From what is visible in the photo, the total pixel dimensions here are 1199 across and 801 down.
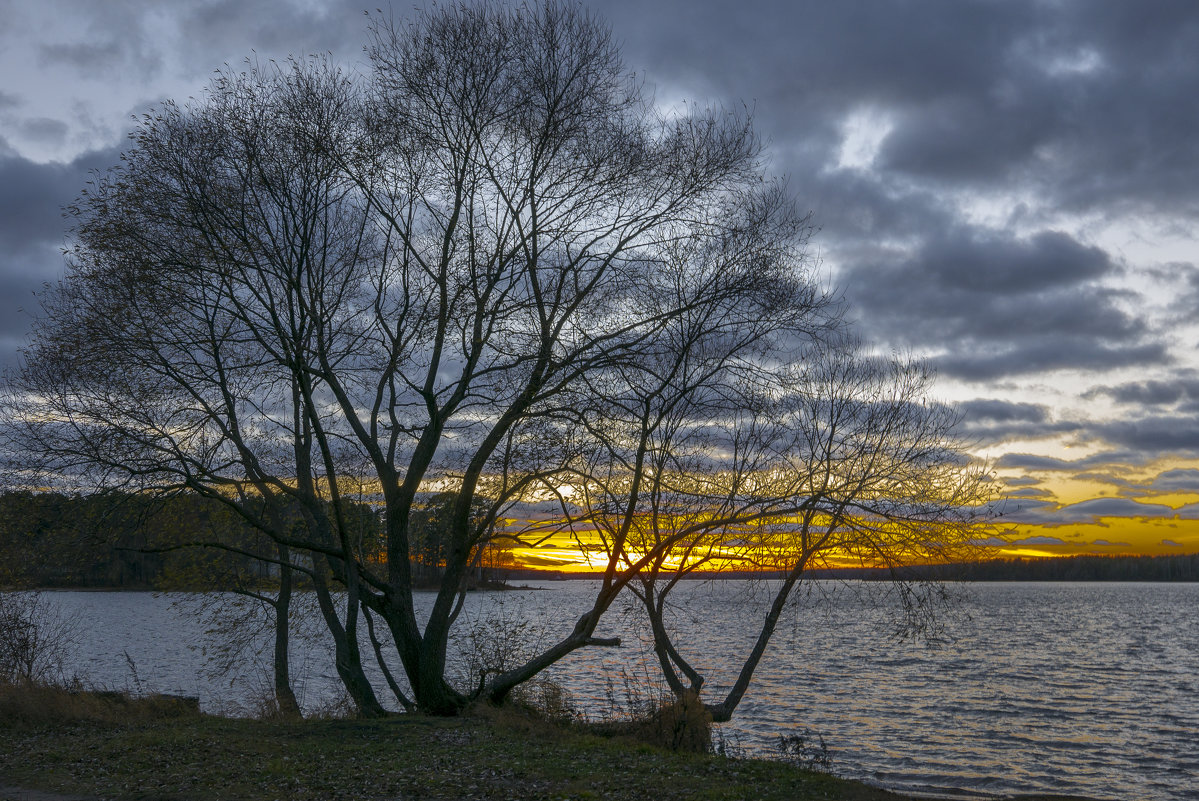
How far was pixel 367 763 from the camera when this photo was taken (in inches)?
497

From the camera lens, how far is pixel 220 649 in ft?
78.9

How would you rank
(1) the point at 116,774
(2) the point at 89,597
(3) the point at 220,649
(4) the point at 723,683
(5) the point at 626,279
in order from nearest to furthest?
(1) the point at 116,774, (5) the point at 626,279, (3) the point at 220,649, (4) the point at 723,683, (2) the point at 89,597

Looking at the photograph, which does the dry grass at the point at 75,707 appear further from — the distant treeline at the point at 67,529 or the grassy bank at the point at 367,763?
the distant treeline at the point at 67,529

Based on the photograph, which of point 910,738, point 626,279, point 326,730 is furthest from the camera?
point 910,738

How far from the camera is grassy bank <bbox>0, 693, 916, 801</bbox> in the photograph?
1113 cm

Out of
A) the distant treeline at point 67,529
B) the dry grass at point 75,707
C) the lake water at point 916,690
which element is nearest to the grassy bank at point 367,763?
the dry grass at point 75,707

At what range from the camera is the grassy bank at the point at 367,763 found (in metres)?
11.1

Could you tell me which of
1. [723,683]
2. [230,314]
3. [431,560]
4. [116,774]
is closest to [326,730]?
[116,774]

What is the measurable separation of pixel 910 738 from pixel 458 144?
22.3 meters

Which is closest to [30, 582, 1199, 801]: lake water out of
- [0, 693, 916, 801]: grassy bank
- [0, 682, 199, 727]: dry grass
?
[0, 682, 199, 727]: dry grass

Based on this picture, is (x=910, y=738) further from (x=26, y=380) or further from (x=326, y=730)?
(x=26, y=380)

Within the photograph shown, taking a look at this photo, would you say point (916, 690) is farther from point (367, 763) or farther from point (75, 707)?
point (75, 707)

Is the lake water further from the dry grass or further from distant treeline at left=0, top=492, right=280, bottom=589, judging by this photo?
distant treeline at left=0, top=492, right=280, bottom=589

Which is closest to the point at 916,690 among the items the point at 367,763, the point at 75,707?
the point at 367,763
